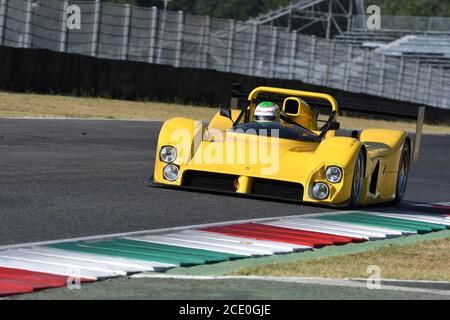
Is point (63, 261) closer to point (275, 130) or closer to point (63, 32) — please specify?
point (275, 130)

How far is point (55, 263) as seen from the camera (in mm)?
7254

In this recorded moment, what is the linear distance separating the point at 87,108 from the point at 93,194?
15.1 m

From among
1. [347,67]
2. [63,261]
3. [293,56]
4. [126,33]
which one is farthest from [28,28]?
[63,261]

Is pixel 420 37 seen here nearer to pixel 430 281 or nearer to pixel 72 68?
pixel 72 68

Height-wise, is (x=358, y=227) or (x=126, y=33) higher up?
(x=126, y=33)

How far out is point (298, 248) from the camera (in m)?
8.75

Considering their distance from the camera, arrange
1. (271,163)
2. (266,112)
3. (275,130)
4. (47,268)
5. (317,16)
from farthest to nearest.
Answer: (317,16) → (266,112) → (275,130) → (271,163) → (47,268)

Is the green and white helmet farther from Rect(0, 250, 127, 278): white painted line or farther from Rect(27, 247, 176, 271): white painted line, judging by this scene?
Rect(0, 250, 127, 278): white painted line

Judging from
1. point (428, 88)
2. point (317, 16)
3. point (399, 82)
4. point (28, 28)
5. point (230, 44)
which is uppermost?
point (317, 16)

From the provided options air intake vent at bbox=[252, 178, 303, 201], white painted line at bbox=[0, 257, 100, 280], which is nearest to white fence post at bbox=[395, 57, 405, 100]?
air intake vent at bbox=[252, 178, 303, 201]

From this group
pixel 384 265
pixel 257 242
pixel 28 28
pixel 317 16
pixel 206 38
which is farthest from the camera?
pixel 317 16

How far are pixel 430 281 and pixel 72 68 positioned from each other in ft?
68.7

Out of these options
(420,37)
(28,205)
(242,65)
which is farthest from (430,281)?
(420,37)
